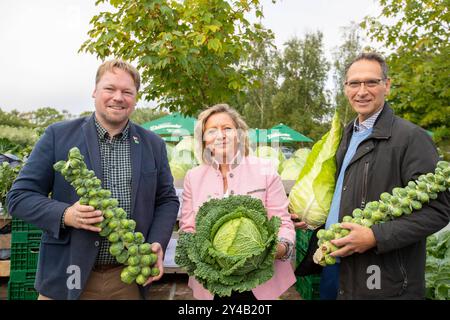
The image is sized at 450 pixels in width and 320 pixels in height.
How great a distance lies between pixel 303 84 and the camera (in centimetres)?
2856

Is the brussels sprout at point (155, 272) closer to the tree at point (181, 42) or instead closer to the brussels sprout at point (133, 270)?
the brussels sprout at point (133, 270)

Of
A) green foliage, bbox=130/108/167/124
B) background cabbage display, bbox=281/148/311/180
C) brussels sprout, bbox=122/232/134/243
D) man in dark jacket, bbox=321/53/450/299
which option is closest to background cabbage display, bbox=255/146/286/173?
background cabbage display, bbox=281/148/311/180

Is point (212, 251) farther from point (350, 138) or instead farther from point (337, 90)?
point (337, 90)

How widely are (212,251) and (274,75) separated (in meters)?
27.8

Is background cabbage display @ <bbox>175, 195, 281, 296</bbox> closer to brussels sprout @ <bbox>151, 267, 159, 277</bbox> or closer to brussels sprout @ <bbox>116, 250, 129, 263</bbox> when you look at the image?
brussels sprout @ <bbox>151, 267, 159, 277</bbox>

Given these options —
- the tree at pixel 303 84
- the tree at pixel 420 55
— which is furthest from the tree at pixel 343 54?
the tree at pixel 420 55

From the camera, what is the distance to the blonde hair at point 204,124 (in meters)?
2.89

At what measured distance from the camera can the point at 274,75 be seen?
29.2 m

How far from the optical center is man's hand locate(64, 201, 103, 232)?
226 centimetres

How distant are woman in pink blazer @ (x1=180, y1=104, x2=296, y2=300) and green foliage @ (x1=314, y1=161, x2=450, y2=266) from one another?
351 mm

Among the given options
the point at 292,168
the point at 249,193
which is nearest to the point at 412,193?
the point at 249,193

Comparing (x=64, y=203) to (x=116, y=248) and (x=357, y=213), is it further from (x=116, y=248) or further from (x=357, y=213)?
(x=357, y=213)

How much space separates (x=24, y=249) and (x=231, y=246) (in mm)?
2599

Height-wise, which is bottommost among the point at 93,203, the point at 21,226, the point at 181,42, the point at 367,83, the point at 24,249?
the point at 24,249
